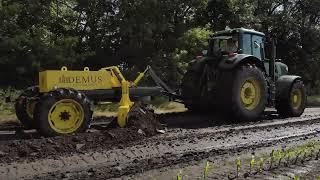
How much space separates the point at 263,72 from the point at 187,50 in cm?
749

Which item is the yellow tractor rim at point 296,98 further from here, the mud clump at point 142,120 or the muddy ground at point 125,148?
the mud clump at point 142,120

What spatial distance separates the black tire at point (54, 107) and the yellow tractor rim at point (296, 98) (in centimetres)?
624

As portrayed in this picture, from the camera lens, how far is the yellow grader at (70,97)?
862 centimetres

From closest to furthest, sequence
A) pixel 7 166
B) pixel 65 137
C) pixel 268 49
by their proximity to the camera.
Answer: pixel 7 166
pixel 65 137
pixel 268 49

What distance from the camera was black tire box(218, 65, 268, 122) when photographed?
37.1 ft

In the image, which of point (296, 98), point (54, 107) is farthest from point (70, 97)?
point (296, 98)

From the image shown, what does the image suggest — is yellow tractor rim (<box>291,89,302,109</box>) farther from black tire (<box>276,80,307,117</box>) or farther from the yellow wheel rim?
the yellow wheel rim

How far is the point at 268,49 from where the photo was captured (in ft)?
42.7

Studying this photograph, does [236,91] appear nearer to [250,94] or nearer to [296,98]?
[250,94]

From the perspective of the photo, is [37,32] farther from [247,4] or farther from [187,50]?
[247,4]

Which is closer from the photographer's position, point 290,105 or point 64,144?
point 64,144

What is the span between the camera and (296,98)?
1317 centimetres

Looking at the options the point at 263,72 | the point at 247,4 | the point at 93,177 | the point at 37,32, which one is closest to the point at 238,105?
the point at 263,72

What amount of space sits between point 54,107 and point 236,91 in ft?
14.7
